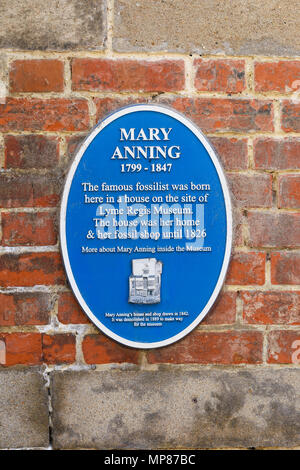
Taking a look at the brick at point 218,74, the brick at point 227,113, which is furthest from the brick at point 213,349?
the brick at point 218,74

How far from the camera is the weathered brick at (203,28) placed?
1382mm

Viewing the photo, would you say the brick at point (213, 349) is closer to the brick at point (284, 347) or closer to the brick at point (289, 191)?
the brick at point (284, 347)

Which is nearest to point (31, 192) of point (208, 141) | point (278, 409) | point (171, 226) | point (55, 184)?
point (55, 184)

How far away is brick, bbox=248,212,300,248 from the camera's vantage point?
1.40 metres

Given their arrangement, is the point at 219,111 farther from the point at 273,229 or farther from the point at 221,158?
the point at 273,229

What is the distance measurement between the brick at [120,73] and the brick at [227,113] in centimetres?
6

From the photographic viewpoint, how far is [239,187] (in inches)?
55.1

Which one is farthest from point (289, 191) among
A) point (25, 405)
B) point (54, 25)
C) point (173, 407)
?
point (25, 405)

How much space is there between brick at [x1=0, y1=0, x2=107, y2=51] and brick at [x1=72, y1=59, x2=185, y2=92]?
55 mm

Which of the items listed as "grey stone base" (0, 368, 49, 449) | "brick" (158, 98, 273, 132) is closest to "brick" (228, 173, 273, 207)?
"brick" (158, 98, 273, 132)

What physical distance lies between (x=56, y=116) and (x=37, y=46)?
0.20m

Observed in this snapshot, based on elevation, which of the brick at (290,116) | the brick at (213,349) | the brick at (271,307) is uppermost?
the brick at (290,116)

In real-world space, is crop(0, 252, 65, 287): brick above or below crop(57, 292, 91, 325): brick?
above

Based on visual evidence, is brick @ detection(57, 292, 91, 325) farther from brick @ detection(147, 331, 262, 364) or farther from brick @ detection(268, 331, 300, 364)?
brick @ detection(268, 331, 300, 364)
